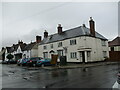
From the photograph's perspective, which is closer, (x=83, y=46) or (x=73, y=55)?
(x=83, y=46)

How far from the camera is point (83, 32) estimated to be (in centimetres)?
2628

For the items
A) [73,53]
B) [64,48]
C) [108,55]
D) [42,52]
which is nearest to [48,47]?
[42,52]

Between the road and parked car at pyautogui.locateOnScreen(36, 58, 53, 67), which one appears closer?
the road

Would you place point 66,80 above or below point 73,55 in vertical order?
below

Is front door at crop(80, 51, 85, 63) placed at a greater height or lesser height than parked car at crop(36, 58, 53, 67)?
greater

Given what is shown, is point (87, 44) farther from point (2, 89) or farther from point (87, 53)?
point (2, 89)

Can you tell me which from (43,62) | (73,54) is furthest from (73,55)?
(43,62)

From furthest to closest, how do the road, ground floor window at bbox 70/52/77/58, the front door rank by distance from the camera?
ground floor window at bbox 70/52/77/58, the front door, the road

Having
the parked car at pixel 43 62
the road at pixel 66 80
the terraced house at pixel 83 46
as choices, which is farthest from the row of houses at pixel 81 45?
the road at pixel 66 80

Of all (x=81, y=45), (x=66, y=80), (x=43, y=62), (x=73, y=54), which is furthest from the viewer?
(x=73, y=54)

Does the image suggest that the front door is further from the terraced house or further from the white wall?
the white wall

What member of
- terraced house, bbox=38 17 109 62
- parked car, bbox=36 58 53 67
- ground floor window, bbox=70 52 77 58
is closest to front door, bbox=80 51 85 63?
terraced house, bbox=38 17 109 62

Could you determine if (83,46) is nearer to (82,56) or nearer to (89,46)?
(89,46)

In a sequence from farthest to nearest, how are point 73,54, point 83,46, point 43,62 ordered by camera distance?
1. point 73,54
2. point 83,46
3. point 43,62
